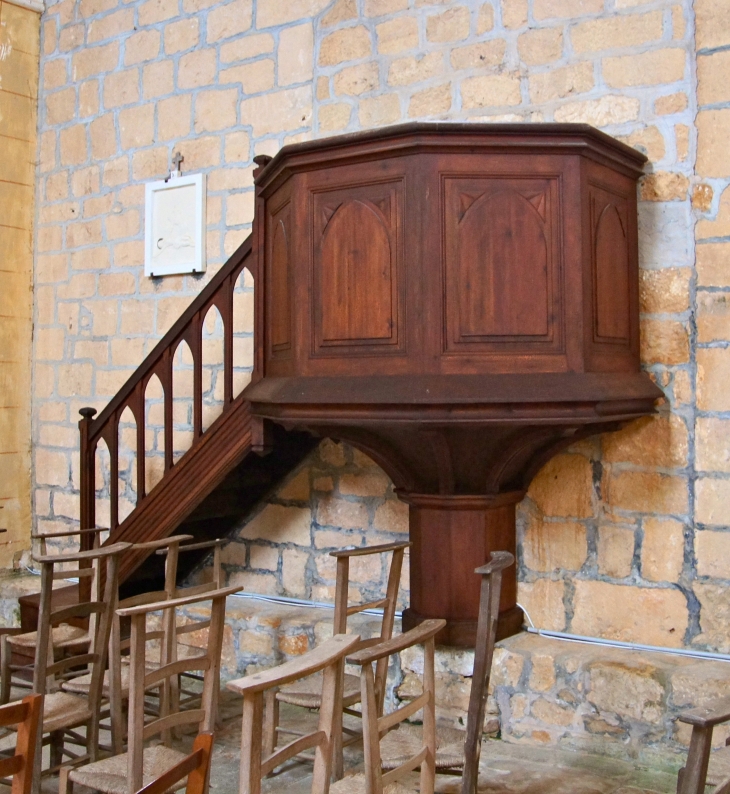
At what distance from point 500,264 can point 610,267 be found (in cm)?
51

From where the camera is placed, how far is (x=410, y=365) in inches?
133

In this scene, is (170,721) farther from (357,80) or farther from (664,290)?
(357,80)

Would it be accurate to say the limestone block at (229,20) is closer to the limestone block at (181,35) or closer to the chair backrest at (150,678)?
the limestone block at (181,35)

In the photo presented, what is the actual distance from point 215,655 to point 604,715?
5.25 ft

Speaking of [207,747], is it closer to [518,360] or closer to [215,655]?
[215,655]

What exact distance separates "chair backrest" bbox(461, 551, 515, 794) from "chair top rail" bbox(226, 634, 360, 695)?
68 cm

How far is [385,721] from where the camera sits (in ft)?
7.59

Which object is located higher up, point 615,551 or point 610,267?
point 610,267

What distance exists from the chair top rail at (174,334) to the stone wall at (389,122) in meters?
0.88

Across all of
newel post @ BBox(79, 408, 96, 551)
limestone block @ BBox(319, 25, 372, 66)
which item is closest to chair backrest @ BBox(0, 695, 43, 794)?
newel post @ BBox(79, 408, 96, 551)

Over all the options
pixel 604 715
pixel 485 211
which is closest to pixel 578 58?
pixel 485 211

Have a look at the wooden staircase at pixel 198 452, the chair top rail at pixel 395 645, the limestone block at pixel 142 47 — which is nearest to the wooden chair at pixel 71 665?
the wooden staircase at pixel 198 452

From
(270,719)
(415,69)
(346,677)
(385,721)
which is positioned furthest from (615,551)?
(415,69)

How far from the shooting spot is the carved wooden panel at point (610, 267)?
352cm
